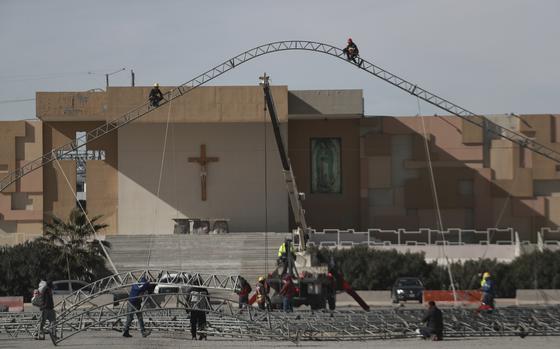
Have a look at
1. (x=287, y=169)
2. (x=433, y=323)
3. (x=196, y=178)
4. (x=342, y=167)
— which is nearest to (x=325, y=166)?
(x=342, y=167)

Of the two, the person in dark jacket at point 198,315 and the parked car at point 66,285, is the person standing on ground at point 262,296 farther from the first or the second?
the parked car at point 66,285

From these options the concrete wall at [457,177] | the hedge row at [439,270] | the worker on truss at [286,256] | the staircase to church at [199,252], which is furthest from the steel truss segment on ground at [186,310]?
the concrete wall at [457,177]

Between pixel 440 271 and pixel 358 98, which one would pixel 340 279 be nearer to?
pixel 440 271

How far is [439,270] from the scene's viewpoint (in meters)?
61.2

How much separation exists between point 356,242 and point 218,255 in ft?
26.4

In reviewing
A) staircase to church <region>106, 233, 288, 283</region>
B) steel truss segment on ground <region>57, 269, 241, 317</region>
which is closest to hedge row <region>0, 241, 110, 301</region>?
staircase to church <region>106, 233, 288, 283</region>

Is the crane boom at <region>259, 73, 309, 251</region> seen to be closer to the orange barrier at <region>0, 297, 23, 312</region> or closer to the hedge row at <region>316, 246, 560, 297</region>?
the hedge row at <region>316, 246, 560, 297</region>

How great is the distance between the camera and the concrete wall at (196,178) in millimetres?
76188

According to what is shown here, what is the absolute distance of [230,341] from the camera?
96.3 ft

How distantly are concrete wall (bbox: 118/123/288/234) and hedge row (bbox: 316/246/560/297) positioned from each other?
14.9 metres

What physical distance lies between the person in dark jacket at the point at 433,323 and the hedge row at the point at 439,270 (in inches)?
1124

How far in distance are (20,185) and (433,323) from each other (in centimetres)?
5024

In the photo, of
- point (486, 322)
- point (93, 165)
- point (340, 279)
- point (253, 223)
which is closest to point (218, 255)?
point (253, 223)

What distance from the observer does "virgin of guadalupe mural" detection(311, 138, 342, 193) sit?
7762 cm
